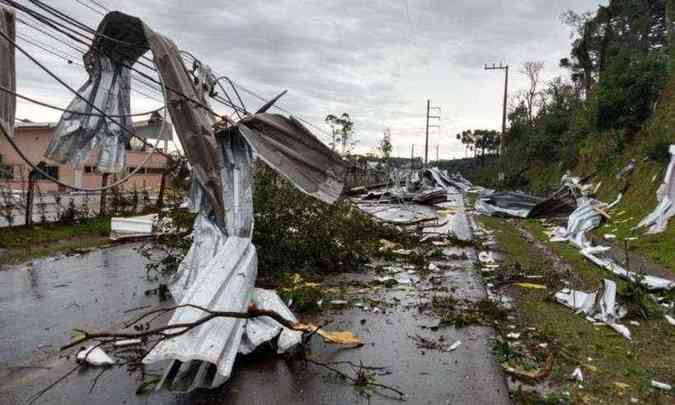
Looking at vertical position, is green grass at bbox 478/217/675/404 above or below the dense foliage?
below

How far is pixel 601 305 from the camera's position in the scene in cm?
585

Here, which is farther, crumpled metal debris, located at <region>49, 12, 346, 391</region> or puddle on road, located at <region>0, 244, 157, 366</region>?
puddle on road, located at <region>0, 244, 157, 366</region>

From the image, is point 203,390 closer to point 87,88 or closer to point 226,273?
point 226,273

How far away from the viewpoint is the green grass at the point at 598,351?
390 cm

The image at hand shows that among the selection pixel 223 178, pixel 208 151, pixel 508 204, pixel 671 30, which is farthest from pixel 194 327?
pixel 671 30

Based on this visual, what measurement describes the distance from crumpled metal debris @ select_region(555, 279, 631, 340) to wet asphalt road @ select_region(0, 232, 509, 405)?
3.83ft


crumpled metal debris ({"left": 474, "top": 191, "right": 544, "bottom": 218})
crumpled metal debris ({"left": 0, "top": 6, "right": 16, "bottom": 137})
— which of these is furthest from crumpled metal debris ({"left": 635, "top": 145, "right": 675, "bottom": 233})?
crumpled metal debris ({"left": 0, "top": 6, "right": 16, "bottom": 137})

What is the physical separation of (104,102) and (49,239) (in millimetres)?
6852

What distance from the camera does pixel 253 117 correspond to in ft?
18.6

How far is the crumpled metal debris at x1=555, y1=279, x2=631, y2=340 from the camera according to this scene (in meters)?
5.66

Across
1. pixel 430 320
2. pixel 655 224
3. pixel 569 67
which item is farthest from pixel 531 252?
pixel 569 67

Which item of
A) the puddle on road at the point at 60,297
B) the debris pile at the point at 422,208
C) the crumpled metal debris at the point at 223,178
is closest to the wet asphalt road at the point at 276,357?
the puddle on road at the point at 60,297

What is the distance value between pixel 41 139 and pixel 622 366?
18591 millimetres

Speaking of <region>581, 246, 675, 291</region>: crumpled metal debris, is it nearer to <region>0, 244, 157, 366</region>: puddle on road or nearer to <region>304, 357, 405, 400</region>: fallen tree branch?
<region>304, 357, 405, 400</region>: fallen tree branch
